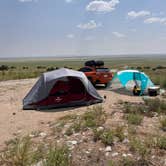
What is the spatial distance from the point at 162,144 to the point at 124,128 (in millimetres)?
1395

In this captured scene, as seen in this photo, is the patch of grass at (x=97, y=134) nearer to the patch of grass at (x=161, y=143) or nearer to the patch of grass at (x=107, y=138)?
the patch of grass at (x=107, y=138)

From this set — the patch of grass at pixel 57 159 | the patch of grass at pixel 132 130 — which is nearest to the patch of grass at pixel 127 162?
the patch of grass at pixel 57 159

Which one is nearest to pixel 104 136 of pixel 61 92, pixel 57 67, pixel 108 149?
pixel 108 149

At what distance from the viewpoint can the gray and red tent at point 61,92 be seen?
Result: 10500mm

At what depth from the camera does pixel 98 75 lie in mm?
15648

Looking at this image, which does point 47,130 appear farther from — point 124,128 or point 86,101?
point 86,101

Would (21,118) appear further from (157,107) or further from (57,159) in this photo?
(157,107)

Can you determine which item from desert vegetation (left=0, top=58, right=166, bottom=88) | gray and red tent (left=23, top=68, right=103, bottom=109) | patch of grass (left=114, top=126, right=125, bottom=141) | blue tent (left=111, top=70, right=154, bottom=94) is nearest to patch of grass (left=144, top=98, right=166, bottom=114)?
gray and red tent (left=23, top=68, right=103, bottom=109)

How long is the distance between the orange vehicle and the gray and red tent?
13.4ft

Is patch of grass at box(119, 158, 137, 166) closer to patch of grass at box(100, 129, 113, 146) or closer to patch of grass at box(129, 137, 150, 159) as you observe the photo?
patch of grass at box(129, 137, 150, 159)

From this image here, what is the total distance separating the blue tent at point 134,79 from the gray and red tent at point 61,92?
363 centimetres

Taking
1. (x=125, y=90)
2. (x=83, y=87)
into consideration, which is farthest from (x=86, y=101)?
(x=125, y=90)

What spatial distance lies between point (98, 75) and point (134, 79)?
2424 millimetres

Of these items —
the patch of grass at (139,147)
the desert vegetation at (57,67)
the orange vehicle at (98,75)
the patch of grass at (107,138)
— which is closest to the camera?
the patch of grass at (139,147)
